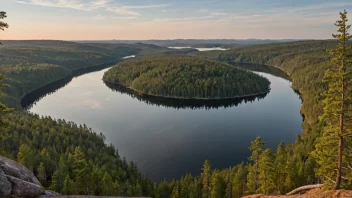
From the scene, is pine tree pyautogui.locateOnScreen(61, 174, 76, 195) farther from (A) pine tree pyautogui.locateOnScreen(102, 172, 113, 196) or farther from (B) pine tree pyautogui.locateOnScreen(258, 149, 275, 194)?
(B) pine tree pyautogui.locateOnScreen(258, 149, 275, 194)

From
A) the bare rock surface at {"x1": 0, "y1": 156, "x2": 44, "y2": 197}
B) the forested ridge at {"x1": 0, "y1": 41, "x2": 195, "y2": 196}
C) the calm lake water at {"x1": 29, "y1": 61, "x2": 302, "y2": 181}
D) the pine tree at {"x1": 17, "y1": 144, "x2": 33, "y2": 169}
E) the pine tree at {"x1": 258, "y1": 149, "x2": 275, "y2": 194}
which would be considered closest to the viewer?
the bare rock surface at {"x1": 0, "y1": 156, "x2": 44, "y2": 197}

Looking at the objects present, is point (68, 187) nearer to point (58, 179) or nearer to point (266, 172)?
point (58, 179)

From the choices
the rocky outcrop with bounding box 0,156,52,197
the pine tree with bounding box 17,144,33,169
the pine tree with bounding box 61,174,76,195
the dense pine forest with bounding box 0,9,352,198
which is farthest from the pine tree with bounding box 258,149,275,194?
the pine tree with bounding box 17,144,33,169

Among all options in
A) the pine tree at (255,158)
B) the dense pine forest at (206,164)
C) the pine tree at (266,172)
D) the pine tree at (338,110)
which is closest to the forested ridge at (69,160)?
the dense pine forest at (206,164)

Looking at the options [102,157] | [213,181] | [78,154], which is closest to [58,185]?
[78,154]

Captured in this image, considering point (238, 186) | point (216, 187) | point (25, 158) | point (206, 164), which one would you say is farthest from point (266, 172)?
point (25, 158)

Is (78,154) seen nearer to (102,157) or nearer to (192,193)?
(102,157)
